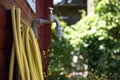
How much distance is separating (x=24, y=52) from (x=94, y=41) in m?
8.78

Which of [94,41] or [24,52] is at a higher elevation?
[24,52]

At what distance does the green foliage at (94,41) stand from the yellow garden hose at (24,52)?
24.8 feet

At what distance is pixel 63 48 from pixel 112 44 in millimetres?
1277

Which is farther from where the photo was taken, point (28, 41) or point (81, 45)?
point (81, 45)

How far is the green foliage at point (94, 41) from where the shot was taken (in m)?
11.1

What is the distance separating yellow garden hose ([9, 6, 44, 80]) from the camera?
8.81 feet

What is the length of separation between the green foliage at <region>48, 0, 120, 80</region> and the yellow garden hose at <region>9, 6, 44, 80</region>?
298 inches

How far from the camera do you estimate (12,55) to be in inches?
107

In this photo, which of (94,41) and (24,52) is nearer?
(24,52)

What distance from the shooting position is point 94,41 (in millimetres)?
11516

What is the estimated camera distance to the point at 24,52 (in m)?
2.80

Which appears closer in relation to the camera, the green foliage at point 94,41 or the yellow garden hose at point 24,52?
the yellow garden hose at point 24,52

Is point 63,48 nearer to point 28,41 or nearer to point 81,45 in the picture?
point 81,45

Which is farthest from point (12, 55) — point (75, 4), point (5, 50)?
point (75, 4)
